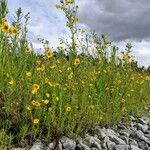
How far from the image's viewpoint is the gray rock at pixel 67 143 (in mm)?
5211

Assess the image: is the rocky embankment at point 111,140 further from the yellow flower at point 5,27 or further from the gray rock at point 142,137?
the yellow flower at point 5,27

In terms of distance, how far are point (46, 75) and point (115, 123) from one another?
1334 mm

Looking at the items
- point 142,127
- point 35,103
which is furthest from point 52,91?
point 142,127

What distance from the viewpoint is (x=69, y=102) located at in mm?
5938

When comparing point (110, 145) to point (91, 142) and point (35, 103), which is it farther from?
point (35, 103)

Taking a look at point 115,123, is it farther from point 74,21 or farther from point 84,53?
point 74,21

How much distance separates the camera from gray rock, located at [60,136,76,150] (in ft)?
17.1

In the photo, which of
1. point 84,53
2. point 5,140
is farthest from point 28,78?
point 84,53

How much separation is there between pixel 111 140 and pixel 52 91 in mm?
1032

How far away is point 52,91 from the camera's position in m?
5.93

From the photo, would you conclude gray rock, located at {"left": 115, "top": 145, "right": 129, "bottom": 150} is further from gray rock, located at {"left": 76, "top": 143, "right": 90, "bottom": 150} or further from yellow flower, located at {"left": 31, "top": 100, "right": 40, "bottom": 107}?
yellow flower, located at {"left": 31, "top": 100, "right": 40, "bottom": 107}

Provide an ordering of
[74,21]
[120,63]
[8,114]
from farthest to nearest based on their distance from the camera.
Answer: [120,63]
[74,21]
[8,114]

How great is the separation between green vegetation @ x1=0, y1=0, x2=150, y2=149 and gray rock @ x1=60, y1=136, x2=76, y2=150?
0.12 meters

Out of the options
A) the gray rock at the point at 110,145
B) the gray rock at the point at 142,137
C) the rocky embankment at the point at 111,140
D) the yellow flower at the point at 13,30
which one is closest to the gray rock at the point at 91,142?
the rocky embankment at the point at 111,140
